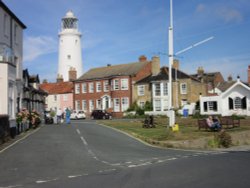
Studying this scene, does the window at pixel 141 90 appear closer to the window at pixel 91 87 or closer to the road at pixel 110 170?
the window at pixel 91 87

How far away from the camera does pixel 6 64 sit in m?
27.1

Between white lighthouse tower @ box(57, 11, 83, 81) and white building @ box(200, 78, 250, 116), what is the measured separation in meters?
39.7

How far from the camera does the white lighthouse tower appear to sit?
287ft

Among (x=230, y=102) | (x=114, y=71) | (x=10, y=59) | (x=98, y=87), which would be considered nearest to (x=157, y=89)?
(x=114, y=71)

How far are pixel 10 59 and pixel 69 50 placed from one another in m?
56.1

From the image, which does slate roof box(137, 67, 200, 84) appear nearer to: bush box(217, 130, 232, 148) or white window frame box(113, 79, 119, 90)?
white window frame box(113, 79, 119, 90)

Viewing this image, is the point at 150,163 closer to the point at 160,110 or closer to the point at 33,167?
the point at 33,167

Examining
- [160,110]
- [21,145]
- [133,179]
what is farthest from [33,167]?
[160,110]

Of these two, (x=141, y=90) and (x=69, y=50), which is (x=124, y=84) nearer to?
(x=141, y=90)

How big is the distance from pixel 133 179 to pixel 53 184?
2.17 metres

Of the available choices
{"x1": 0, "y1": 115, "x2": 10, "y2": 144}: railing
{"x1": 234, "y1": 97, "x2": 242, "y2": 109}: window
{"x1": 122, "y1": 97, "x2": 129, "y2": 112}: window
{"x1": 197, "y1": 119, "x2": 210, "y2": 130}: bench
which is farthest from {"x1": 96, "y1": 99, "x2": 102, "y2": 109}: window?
{"x1": 0, "y1": 115, "x2": 10, "y2": 144}: railing

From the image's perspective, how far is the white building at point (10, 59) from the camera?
27109 mm

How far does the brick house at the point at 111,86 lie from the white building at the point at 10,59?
97.0 feet

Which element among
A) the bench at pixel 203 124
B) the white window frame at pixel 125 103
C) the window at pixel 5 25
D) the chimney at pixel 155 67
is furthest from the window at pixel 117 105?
the bench at pixel 203 124
